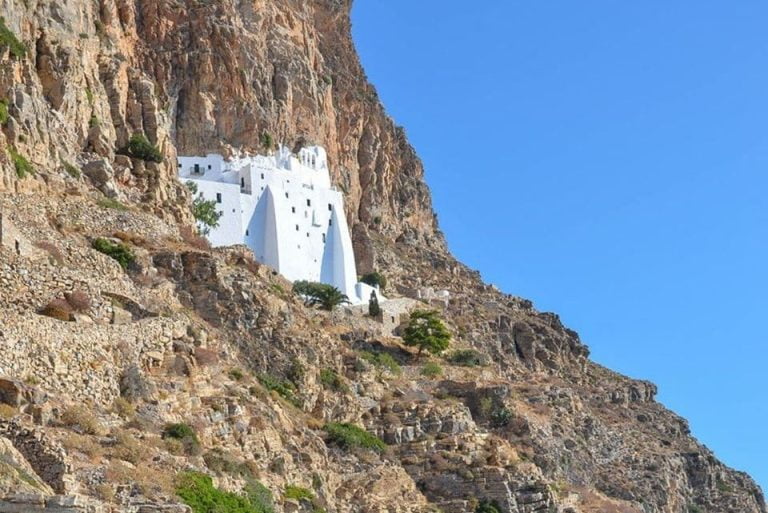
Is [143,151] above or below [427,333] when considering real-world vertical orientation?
above

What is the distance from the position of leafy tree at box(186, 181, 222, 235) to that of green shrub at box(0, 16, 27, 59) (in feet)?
44.0

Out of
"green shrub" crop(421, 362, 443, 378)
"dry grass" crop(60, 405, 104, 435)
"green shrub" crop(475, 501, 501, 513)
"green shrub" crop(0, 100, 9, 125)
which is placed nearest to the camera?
"dry grass" crop(60, 405, 104, 435)

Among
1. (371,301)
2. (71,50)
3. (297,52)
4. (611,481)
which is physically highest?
(297,52)

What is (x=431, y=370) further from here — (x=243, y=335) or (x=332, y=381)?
(x=243, y=335)

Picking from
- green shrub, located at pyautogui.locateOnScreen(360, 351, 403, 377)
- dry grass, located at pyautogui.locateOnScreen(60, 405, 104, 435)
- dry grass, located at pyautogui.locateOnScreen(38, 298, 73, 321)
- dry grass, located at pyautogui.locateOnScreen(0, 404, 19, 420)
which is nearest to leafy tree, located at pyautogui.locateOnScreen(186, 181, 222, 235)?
green shrub, located at pyautogui.locateOnScreen(360, 351, 403, 377)

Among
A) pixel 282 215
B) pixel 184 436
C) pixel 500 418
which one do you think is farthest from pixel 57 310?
pixel 282 215

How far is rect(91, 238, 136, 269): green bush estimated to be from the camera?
148 feet

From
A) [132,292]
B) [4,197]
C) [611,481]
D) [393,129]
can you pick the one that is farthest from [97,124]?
[393,129]

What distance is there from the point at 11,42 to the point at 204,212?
15640 mm

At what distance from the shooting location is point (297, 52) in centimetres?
8344

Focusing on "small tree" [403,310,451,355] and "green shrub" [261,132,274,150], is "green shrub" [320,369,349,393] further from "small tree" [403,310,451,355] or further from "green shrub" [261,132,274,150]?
"green shrub" [261,132,274,150]

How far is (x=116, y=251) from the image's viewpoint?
45.5 m

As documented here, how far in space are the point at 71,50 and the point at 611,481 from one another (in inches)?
1193

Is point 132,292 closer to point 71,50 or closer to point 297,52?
point 71,50
